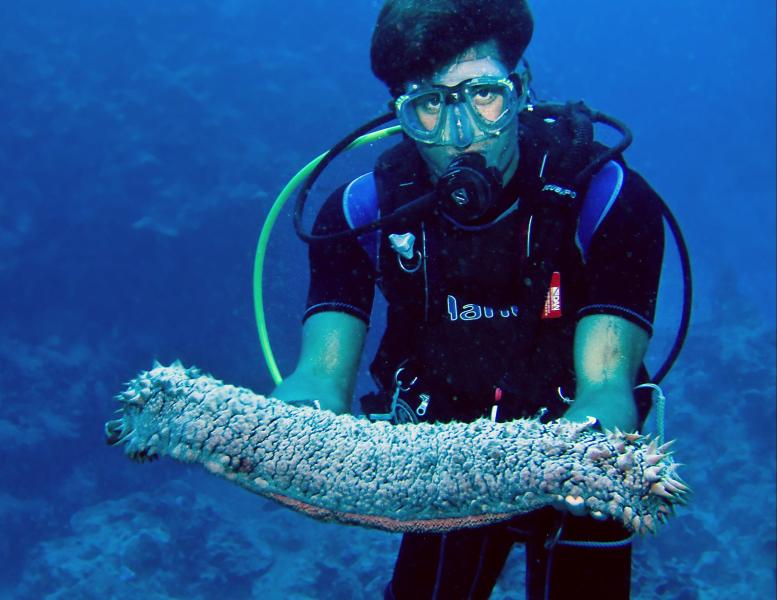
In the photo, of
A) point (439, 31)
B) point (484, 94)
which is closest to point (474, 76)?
point (484, 94)

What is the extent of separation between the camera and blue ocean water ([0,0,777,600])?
9.38m

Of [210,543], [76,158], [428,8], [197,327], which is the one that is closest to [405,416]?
[428,8]

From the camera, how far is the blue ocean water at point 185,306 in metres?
9.38

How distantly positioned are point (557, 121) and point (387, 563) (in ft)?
26.0

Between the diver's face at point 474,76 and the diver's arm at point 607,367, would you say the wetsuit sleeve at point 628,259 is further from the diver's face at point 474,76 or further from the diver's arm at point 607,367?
the diver's face at point 474,76

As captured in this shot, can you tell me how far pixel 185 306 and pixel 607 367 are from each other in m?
13.3

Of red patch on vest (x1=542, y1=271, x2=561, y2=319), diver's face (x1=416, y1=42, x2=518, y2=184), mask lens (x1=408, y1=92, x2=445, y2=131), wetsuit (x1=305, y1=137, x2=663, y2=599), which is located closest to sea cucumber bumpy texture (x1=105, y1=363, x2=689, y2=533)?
wetsuit (x1=305, y1=137, x2=663, y2=599)

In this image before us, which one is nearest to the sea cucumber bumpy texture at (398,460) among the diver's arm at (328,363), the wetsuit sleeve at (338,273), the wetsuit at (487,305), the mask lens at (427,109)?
the diver's arm at (328,363)

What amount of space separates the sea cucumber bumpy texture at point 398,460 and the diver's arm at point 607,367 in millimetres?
522

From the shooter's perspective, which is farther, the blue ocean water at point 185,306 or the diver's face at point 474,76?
the blue ocean water at point 185,306

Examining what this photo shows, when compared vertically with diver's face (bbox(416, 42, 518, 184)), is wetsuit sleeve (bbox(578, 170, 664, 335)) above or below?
below

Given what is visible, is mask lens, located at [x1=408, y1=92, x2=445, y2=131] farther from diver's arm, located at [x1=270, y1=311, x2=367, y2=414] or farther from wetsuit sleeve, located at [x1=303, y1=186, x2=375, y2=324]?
diver's arm, located at [x1=270, y1=311, x2=367, y2=414]

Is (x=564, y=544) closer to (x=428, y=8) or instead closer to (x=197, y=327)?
(x=428, y=8)

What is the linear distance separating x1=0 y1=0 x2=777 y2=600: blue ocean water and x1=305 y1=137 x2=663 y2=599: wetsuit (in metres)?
2.40
